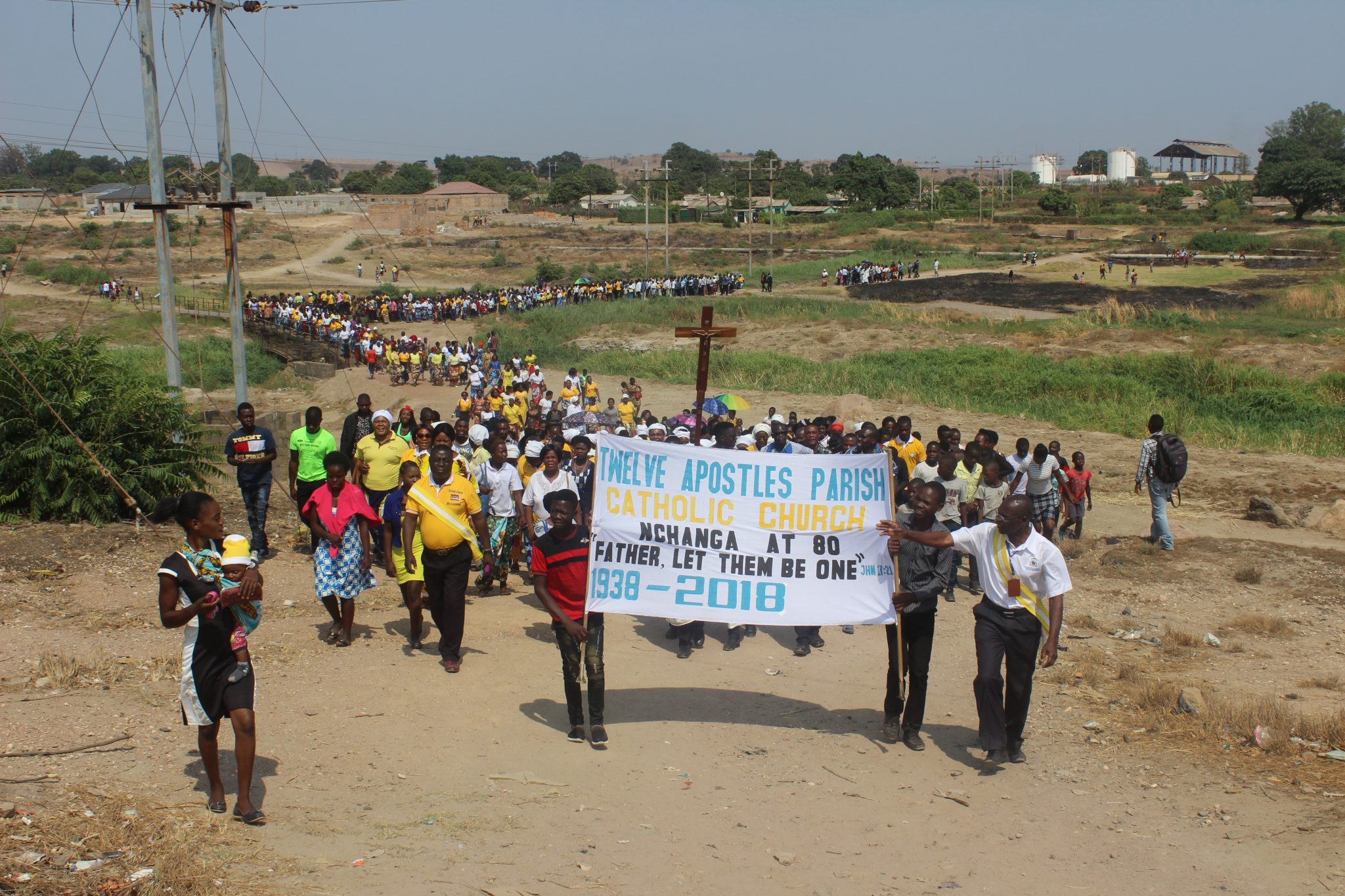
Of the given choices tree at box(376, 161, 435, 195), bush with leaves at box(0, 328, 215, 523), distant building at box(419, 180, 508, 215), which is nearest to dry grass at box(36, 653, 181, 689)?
bush with leaves at box(0, 328, 215, 523)

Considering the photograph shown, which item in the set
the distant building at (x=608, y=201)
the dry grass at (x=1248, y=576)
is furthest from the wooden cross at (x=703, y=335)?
the distant building at (x=608, y=201)

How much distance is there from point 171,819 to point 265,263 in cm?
6984

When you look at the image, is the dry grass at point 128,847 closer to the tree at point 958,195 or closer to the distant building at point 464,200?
the distant building at point 464,200

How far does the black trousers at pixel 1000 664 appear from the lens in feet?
21.2

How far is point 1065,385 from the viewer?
2695 centimetres

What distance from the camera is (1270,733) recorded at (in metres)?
7.08

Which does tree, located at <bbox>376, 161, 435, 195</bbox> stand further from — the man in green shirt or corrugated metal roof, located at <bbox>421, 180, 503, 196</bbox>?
the man in green shirt

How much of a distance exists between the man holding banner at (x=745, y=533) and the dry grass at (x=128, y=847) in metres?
2.64

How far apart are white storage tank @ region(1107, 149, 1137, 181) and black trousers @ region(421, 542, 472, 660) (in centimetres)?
20018

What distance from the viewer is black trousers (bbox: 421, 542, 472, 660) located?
7879mm

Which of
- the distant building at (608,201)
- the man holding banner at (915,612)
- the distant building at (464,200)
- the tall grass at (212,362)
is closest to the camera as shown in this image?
the man holding banner at (915,612)

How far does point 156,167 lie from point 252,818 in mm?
12363

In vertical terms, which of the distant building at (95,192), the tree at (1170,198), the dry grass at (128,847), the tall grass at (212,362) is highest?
the tree at (1170,198)

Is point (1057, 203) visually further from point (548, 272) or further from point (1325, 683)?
point (1325, 683)
